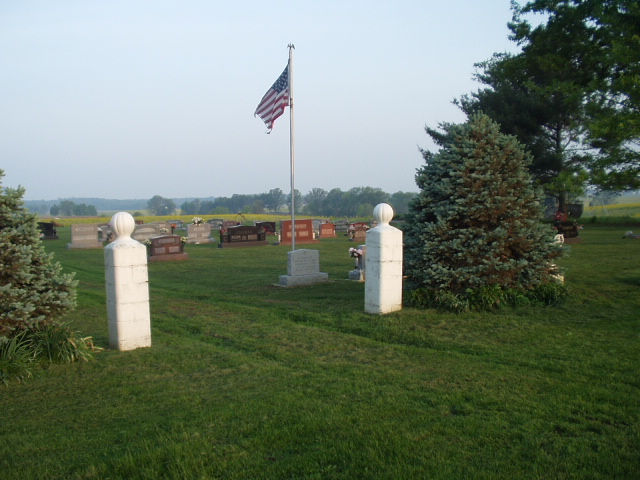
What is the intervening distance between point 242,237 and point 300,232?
2.99 metres

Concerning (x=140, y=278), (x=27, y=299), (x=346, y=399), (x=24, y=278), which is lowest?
(x=346, y=399)

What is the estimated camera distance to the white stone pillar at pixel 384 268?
8.27m

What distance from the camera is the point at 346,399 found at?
4.71m

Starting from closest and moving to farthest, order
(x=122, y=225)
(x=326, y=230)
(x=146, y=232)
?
(x=122, y=225) < (x=146, y=232) < (x=326, y=230)

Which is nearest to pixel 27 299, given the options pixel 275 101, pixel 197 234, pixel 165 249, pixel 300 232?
pixel 275 101

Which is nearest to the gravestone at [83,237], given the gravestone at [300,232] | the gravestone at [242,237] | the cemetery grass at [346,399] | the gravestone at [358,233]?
the gravestone at [242,237]

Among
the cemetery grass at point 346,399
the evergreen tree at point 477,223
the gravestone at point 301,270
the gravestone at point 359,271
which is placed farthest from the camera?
the gravestone at point 359,271

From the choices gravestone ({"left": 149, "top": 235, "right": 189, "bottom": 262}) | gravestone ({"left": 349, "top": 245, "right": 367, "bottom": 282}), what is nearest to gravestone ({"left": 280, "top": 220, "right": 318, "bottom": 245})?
gravestone ({"left": 149, "top": 235, "right": 189, "bottom": 262})

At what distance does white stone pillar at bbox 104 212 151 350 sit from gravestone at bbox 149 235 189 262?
1291 centimetres

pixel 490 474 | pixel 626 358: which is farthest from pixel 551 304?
pixel 490 474

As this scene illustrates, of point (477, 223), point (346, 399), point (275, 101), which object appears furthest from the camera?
point (275, 101)

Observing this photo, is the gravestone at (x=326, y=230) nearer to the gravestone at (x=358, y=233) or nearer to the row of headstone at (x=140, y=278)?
the gravestone at (x=358, y=233)

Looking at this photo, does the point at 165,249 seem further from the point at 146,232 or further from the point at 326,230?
the point at 326,230

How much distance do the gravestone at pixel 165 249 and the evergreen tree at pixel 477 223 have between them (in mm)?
12503
